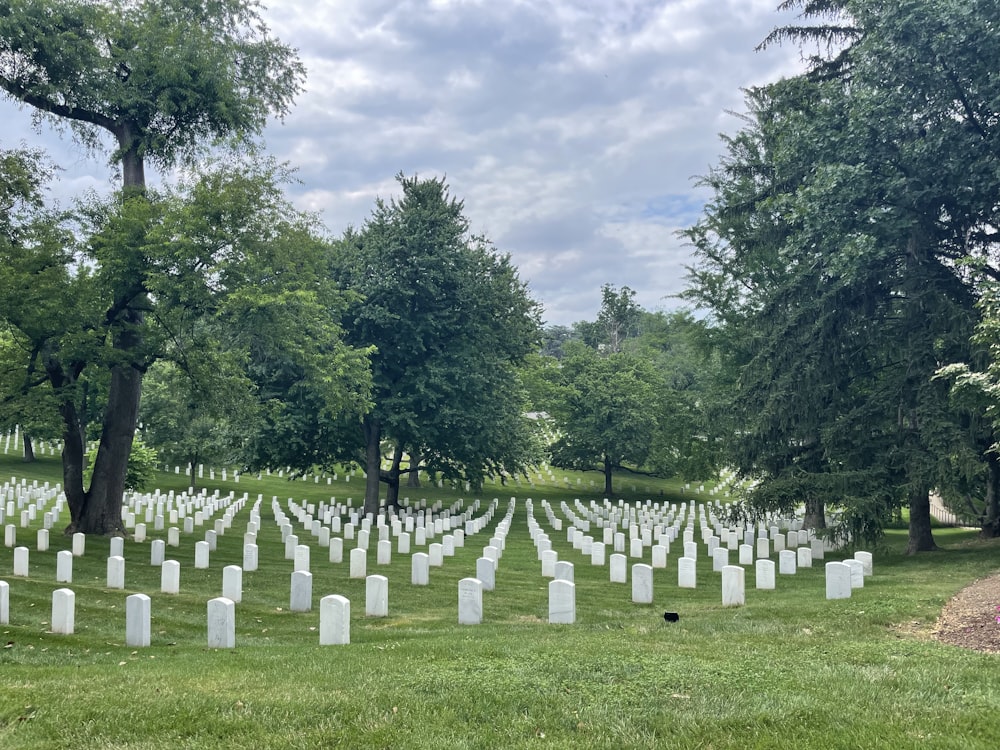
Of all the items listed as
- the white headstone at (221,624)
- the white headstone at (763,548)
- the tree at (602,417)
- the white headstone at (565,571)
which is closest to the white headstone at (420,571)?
the white headstone at (565,571)

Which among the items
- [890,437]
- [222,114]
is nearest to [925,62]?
[890,437]

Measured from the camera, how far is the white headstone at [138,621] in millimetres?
8677

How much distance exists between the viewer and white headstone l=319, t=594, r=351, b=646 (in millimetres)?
8656

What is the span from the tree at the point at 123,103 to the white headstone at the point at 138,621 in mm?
8483

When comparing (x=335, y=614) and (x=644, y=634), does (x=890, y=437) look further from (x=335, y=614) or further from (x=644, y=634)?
(x=335, y=614)

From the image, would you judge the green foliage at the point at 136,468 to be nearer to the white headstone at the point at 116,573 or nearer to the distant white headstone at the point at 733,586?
the white headstone at the point at 116,573

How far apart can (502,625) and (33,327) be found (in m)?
11.3

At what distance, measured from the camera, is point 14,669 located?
7152 millimetres

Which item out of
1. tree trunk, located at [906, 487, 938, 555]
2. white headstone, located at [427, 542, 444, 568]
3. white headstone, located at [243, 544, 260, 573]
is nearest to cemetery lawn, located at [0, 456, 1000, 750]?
white headstone, located at [243, 544, 260, 573]

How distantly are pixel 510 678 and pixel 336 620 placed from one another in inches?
126

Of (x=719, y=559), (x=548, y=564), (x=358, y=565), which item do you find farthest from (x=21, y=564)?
(x=719, y=559)

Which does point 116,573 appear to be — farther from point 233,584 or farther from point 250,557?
point 250,557

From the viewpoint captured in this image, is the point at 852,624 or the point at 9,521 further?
the point at 9,521

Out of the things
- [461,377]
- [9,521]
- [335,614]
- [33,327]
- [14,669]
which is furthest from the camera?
[461,377]
